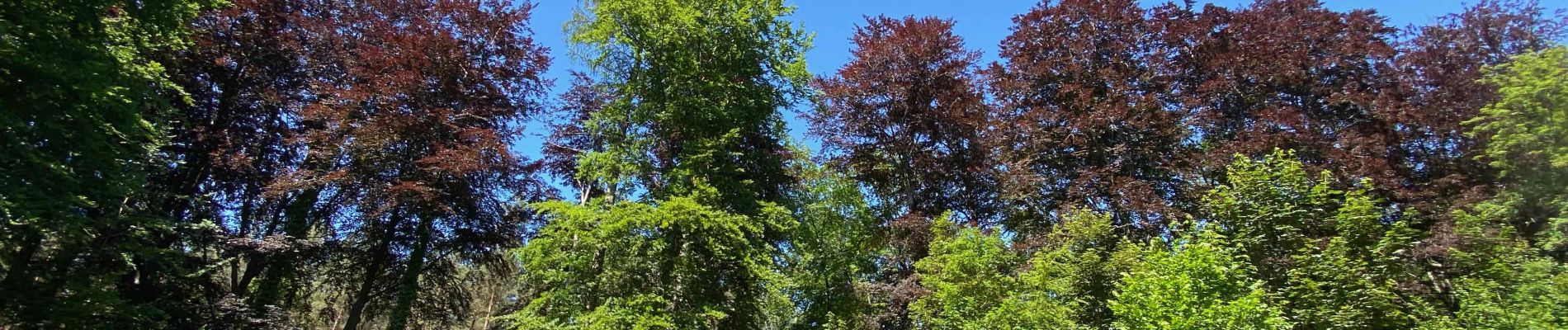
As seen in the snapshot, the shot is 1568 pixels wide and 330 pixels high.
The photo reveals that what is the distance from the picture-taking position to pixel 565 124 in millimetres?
18094

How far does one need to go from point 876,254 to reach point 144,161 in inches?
541

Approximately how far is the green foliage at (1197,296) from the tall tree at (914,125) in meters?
8.27

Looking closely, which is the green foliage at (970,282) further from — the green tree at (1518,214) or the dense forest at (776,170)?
the green tree at (1518,214)

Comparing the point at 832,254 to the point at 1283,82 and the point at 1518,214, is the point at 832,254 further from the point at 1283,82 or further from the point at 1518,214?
the point at 1518,214

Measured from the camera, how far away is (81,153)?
979 cm

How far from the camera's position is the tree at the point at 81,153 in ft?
29.0

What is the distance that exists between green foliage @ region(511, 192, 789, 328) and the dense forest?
0.07m

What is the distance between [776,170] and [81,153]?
10.6 meters

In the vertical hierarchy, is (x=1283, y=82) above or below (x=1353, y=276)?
above

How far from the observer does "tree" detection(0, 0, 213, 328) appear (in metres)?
8.85

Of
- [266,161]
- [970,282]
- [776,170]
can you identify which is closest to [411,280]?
[266,161]

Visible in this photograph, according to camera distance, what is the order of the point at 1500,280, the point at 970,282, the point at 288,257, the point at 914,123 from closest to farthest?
1. the point at 1500,280
2. the point at 970,282
3. the point at 288,257
4. the point at 914,123

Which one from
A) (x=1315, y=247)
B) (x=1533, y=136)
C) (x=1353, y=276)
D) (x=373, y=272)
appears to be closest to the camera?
(x=1353, y=276)

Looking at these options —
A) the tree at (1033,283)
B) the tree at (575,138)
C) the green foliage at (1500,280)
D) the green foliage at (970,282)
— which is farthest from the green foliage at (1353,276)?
the tree at (575,138)
